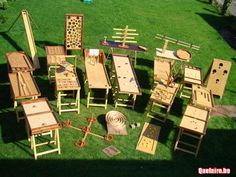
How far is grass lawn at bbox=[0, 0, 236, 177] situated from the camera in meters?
11.4

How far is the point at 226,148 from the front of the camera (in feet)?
42.8

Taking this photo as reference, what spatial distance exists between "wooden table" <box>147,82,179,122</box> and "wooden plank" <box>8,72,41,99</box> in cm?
461

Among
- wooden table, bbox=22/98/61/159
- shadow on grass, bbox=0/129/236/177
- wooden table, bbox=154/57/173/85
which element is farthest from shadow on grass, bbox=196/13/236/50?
wooden table, bbox=22/98/61/159

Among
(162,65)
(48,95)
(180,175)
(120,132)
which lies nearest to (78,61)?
(48,95)

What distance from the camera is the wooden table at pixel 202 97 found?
1366cm

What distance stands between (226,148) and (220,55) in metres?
8.14

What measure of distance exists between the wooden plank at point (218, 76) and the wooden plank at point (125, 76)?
380 centimetres

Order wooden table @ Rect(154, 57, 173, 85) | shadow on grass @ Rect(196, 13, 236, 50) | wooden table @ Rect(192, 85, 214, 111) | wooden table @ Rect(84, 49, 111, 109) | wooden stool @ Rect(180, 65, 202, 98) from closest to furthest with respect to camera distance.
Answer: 1. wooden table @ Rect(84, 49, 111, 109)
2. wooden table @ Rect(192, 85, 214, 111)
3. wooden table @ Rect(154, 57, 173, 85)
4. wooden stool @ Rect(180, 65, 202, 98)
5. shadow on grass @ Rect(196, 13, 236, 50)

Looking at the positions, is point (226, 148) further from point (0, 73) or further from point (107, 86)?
point (0, 73)

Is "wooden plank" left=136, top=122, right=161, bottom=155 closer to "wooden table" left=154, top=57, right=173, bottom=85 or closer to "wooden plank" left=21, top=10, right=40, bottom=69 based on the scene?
"wooden table" left=154, top=57, right=173, bottom=85

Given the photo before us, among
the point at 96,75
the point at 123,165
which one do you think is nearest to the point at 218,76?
the point at 96,75

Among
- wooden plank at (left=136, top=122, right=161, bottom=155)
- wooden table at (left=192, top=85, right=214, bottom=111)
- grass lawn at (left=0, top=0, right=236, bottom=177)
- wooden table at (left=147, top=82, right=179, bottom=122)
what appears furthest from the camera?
wooden table at (left=192, top=85, right=214, bottom=111)

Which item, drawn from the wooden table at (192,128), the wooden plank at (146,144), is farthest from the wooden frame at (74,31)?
the wooden table at (192,128)

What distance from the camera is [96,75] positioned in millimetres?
14125
